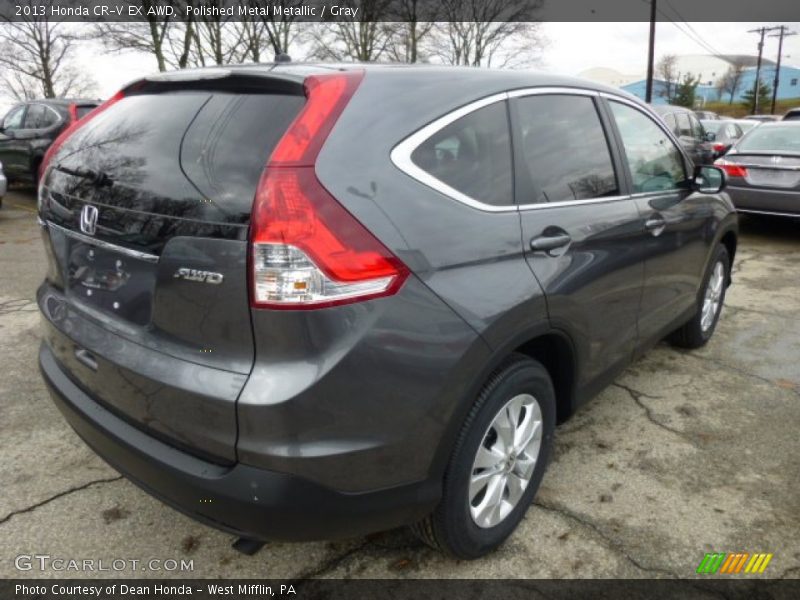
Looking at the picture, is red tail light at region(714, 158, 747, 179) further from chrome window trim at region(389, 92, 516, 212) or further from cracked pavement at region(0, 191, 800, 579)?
chrome window trim at region(389, 92, 516, 212)

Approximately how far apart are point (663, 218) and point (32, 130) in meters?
10.1

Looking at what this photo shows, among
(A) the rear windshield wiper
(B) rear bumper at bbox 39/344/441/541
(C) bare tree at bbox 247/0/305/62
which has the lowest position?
(B) rear bumper at bbox 39/344/441/541

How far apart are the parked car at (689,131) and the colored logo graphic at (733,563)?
10819mm

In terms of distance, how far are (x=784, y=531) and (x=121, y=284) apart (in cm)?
263

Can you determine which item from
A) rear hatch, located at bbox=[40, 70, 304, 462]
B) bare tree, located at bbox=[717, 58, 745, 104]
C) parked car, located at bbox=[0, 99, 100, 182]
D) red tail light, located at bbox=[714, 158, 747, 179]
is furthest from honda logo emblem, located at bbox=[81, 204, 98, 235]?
bare tree, located at bbox=[717, 58, 745, 104]

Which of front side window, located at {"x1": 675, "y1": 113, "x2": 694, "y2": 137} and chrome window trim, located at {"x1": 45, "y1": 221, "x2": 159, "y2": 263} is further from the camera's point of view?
front side window, located at {"x1": 675, "y1": 113, "x2": 694, "y2": 137}

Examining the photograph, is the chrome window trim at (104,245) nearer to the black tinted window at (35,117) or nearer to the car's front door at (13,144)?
the black tinted window at (35,117)

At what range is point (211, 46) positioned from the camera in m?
24.6

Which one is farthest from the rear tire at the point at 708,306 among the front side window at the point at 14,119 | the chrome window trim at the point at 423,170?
the front side window at the point at 14,119

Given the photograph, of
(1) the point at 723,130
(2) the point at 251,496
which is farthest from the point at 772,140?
(1) the point at 723,130

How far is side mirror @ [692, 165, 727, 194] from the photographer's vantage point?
3.59m

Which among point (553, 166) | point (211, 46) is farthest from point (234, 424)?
point (211, 46)

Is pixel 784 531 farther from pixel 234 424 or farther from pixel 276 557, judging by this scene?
pixel 234 424

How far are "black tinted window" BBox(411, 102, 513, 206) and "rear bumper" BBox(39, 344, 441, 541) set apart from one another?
960 mm
